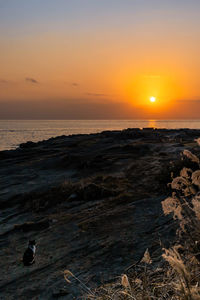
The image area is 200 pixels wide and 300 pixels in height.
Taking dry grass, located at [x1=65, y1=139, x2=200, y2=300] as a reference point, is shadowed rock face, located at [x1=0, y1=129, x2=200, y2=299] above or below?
below

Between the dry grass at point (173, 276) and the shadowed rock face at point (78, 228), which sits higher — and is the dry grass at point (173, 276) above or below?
above

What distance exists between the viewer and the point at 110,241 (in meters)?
6.84

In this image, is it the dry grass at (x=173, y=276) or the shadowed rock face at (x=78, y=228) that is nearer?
the dry grass at (x=173, y=276)

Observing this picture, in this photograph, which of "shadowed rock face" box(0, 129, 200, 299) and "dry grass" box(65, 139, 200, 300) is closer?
"dry grass" box(65, 139, 200, 300)

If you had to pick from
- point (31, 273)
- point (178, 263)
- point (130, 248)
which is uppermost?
point (178, 263)

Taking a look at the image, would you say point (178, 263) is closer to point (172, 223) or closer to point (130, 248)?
point (130, 248)

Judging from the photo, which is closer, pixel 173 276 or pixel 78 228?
pixel 173 276

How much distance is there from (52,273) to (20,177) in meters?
10.5

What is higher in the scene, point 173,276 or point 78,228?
point 173,276

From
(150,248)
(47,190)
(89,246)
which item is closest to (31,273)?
(89,246)

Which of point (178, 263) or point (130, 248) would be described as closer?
point (178, 263)

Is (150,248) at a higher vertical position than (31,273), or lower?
higher

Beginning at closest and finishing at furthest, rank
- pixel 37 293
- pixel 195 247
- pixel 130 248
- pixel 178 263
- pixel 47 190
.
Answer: pixel 178 263
pixel 195 247
pixel 37 293
pixel 130 248
pixel 47 190

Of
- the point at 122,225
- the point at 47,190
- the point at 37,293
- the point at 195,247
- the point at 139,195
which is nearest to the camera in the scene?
the point at 195,247
